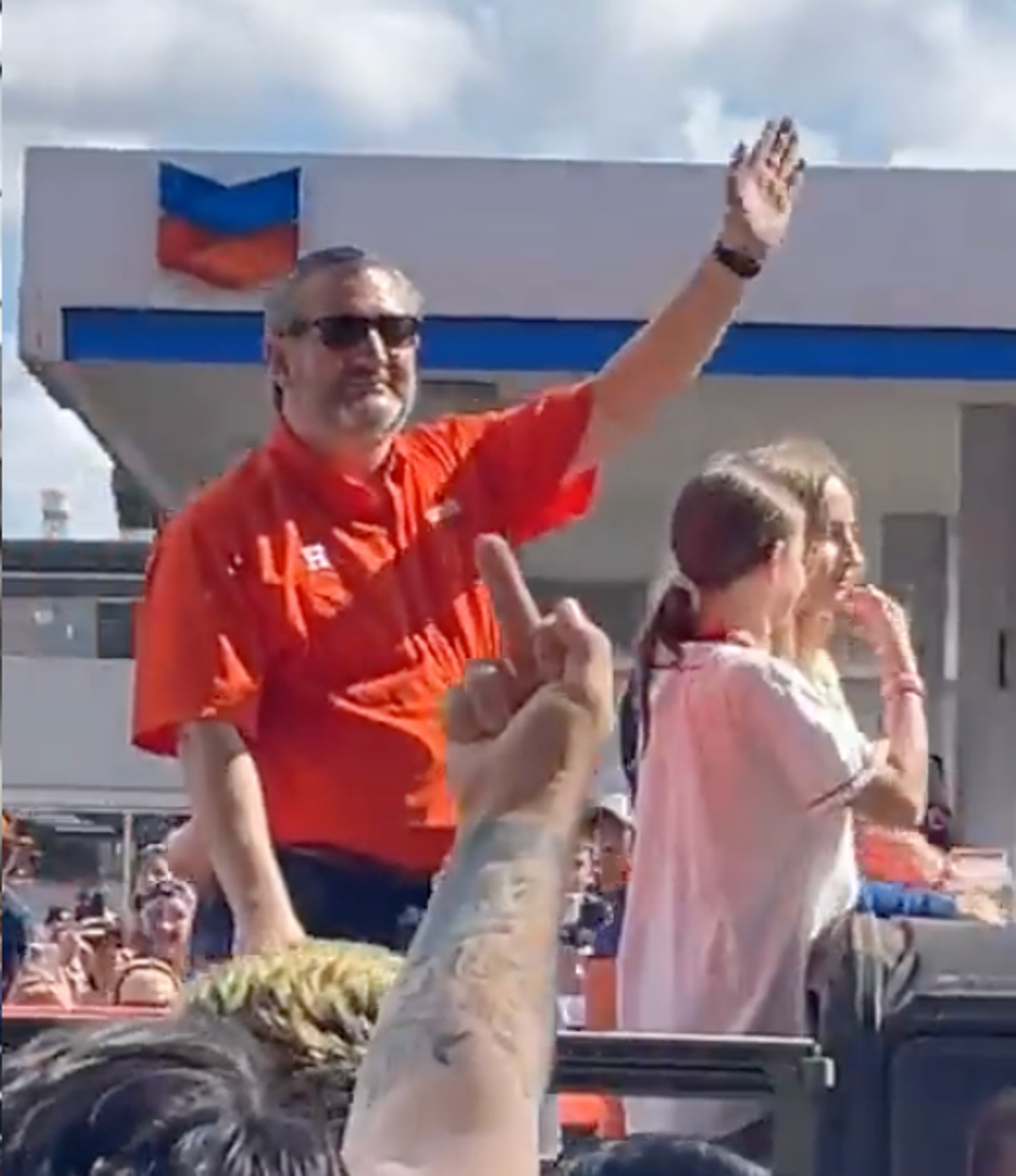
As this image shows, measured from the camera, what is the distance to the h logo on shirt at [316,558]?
3.45 m

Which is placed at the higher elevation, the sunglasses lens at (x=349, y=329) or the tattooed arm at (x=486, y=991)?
the sunglasses lens at (x=349, y=329)

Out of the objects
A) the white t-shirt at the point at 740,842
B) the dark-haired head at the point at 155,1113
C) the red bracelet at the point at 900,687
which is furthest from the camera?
the red bracelet at the point at 900,687

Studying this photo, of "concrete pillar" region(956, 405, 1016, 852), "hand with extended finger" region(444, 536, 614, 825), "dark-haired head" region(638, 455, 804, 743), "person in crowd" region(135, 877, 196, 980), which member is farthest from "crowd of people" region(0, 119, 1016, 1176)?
"concrete pillar" region(956, 405, 1016, 852)

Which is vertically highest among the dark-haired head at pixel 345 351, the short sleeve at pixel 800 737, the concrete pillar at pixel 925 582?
the concrete pillar at pixel 925 582

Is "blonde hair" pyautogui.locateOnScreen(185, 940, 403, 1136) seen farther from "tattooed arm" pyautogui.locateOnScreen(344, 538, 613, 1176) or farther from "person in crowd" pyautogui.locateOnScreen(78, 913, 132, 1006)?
"person in crowd" pyautogui.locateOnScreen(78, 913, 132, 1006)

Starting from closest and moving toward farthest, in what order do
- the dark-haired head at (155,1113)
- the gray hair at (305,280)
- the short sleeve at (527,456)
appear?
the dark-haired head at (155,1113) → the gray hair at (305,280) → the short sleeve at (527,456)

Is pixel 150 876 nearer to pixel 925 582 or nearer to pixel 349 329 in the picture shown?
pixel 925 582

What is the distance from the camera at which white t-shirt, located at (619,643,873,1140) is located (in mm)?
3266

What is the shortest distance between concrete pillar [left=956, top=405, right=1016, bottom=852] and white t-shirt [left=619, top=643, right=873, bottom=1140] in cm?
426

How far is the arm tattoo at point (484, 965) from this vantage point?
1.78 m

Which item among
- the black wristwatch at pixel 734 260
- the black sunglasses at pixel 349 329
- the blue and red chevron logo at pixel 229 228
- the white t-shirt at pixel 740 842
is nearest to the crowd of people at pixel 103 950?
the white t-shirt at pixel 740 842

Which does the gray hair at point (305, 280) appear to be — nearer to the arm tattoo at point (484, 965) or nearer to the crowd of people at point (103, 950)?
the crowd of people at point (103, 950)

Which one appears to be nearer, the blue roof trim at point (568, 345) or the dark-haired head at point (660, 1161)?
the dark-haired head at point (660, 1161)

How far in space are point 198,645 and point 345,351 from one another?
443 mm
